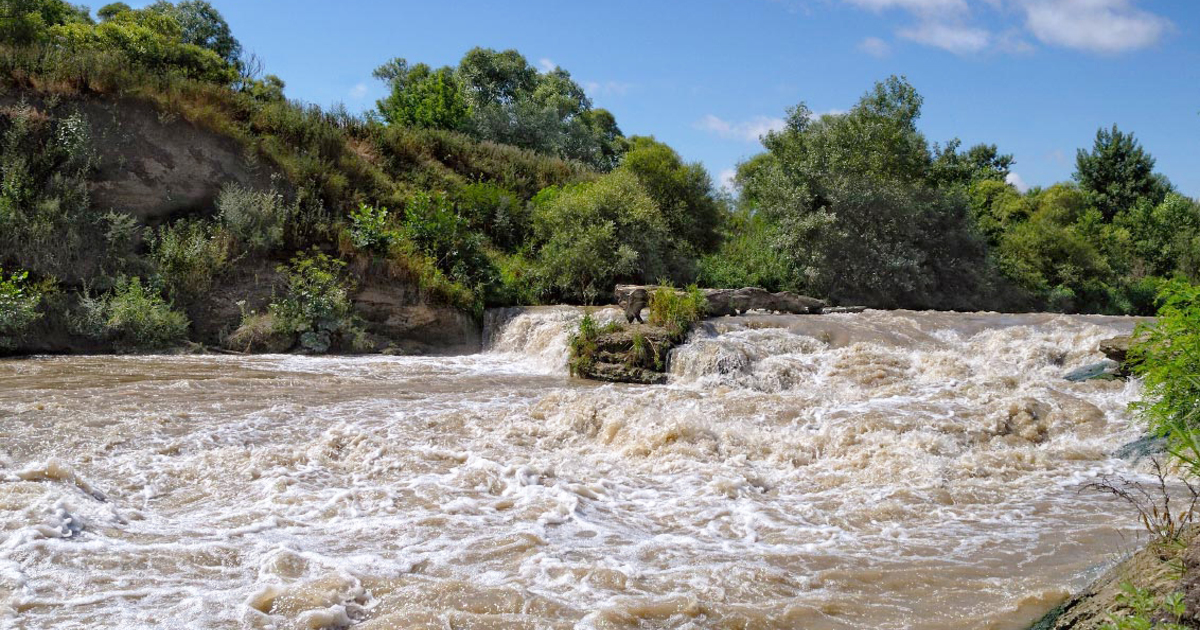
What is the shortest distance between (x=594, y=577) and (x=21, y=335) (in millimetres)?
10873

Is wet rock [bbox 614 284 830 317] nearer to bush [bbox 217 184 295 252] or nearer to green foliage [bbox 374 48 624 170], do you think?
bush [bbox 217 184 295 252]

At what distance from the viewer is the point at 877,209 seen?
1838 cm

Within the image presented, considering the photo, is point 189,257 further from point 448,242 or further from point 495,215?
point 495,215

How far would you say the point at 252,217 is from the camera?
14219 mm

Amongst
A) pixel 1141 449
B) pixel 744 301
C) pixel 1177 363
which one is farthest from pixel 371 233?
pixel 1177 363

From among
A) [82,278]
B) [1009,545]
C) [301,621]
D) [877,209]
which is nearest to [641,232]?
[877,209]

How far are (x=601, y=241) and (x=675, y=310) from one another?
4773mm

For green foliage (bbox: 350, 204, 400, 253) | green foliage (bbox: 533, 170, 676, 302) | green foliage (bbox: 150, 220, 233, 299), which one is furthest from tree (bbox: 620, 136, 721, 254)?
green foliage (bbox: 150, 220, 233, 299)

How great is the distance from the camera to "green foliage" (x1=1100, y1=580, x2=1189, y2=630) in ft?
7.32

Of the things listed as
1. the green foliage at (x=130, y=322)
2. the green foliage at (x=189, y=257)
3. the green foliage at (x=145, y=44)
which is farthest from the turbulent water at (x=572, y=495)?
the green foliage at (x=145, y=44)

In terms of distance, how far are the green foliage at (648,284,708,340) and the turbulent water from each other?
1.00 meters

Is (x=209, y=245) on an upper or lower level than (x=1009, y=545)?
upper

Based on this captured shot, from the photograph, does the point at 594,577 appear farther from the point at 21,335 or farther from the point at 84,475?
the point at 21,335

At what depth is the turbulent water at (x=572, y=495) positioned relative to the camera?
3750 mm
